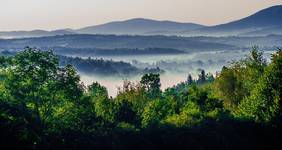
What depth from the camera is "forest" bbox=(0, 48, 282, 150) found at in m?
55.0

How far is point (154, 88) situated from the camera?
465 ft

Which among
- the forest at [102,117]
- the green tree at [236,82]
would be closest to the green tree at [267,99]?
the forest at [102,117]

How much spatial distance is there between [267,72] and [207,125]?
15.6 meters

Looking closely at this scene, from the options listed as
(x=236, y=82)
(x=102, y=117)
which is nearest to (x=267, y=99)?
(x=236, y=82)

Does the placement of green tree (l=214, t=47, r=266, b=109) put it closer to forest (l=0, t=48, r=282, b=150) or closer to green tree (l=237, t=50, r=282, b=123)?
forest (l=0, t=48, r=282, b=150)

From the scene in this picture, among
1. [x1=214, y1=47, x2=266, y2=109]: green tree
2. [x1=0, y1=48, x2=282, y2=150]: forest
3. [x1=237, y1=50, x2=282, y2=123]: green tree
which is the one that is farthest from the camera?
[x1=214, y1=47, x2=266, y2=109]: green tree

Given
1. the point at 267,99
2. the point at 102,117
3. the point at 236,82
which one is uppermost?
the point at 267,99

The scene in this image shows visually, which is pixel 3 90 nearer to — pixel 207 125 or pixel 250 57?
pixel 207 125

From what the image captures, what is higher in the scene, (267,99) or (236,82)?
(267,99)

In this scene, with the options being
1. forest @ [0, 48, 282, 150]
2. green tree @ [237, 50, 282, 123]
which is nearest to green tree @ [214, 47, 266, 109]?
forest @ [0, 48, 282, 150]

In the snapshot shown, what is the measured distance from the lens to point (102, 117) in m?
71.5

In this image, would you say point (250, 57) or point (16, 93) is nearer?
point (16, 93)

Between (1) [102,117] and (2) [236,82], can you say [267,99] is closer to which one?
(2) [236,82]

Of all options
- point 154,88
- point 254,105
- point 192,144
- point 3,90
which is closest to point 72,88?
point 3,90
